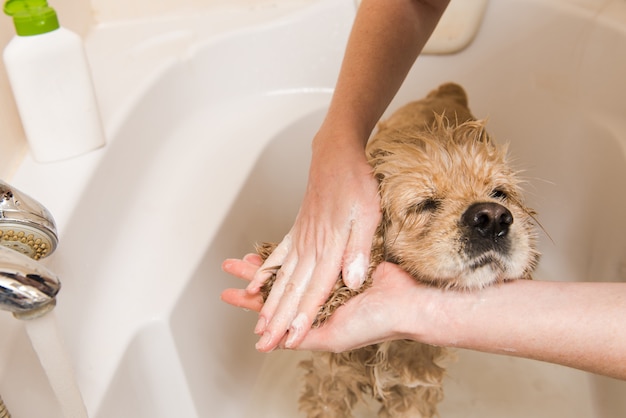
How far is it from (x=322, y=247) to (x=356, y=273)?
0.06 m

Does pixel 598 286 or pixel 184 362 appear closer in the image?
pixel 598 286

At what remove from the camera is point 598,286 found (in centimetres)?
77

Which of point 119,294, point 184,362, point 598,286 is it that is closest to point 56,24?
point 119,294

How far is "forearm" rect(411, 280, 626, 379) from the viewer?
731mm

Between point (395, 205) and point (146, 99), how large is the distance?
641 millimetres

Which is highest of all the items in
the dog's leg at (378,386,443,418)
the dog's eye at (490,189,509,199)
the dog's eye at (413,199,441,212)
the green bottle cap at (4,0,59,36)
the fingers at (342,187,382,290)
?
the green bottle cap at (4,0,59,36)

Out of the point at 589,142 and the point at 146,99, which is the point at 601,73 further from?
the point at 146,99

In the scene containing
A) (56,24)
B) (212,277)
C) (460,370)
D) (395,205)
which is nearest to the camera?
(395,205)

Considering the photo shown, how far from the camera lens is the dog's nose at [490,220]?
2.73 feet

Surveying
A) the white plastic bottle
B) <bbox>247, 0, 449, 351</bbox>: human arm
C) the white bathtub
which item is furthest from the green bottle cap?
<bbox>247, 0, 449, 351</bbox>: human arm

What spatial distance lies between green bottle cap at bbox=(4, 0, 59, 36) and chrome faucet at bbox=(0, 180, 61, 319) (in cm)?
36

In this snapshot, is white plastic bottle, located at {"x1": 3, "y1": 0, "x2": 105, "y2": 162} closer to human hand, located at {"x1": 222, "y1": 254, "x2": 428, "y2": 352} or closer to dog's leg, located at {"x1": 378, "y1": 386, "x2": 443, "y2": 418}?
human hand, located at {"x1": 222, "y1": 254, "x2": 428, "y2": 352}

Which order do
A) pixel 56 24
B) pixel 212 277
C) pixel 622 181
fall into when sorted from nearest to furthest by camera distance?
pixel 56 24
pixel 212 277
pixel 622 181

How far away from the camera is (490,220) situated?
2.73 ft
